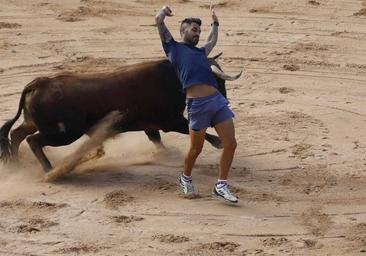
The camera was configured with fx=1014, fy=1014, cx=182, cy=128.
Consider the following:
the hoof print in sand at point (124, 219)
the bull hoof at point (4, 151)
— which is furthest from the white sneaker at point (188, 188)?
the bull hoof at point (4, 151)

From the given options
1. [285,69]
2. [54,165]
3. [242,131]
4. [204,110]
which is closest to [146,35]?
[285,69]

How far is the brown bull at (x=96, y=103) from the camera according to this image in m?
9.49

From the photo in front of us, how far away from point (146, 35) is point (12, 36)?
186 centimetres

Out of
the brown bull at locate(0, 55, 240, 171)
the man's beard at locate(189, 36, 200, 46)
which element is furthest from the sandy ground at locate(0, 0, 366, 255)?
the man's beard at locate(189, 36, 200, 46)

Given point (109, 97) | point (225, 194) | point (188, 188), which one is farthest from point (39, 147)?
point (225, 194)

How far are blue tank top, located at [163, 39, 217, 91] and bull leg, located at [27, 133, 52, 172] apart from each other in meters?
1.60

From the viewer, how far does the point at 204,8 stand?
1537 cm

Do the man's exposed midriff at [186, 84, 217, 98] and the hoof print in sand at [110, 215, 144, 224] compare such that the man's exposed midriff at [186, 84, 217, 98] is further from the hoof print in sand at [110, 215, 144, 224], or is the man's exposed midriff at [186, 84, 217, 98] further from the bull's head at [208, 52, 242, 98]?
the hoof print in sand at [110, 215, 144, 224]

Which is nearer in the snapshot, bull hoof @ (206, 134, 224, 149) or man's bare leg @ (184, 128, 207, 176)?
man's bare leg @ (184, 128, 207, 176)

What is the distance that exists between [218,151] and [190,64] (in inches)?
69.1

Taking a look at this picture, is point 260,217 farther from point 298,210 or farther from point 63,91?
point 63,91

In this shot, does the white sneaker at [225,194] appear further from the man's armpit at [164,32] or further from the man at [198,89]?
the man's armpit at [164,32]

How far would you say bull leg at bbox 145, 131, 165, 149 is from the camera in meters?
10.2

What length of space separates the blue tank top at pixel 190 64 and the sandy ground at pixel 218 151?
43.0 inches
